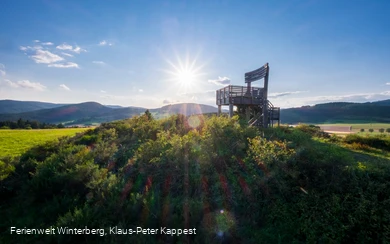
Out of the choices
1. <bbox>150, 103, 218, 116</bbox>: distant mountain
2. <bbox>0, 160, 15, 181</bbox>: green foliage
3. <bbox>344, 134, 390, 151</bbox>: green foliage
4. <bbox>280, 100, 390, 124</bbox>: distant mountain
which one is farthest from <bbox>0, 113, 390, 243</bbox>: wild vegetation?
<bbox>280, 100, 390, 124</bbox>: distant mountain

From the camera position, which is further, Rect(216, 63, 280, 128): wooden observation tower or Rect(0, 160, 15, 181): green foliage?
Rect(216, 63, 280, 128): wooden observation tower

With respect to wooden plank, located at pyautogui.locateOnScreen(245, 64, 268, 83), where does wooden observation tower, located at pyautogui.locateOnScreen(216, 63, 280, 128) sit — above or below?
below

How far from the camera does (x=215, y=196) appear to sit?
5.51 metres

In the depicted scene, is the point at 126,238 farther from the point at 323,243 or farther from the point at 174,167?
the point at 323,243

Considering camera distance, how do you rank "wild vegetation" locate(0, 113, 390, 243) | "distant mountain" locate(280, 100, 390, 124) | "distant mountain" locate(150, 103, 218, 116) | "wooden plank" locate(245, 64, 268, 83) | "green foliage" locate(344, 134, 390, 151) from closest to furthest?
"wild vegetation" locate(0, 113, 390, 243), "green foliage" locate(344, 134, 390, 151), "wooden plank" locate(245, 64, 268, 83), "distant mountain" locate(150, 103, 218, 116), "distant mountain" locate(280, 100, 390, 124)

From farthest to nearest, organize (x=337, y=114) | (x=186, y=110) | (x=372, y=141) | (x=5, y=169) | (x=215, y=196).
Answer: (x=337, y=114) → (x=186, y=110) → (x=372, y=141) → (x=5, y=169) → (x=215, y=196)

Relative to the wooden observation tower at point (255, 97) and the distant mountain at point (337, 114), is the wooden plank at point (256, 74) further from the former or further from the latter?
the distant mountain at point (337, 114)

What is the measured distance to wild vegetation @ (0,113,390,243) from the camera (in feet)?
14.5

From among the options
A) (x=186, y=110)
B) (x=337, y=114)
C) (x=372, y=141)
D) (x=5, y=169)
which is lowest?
(x=5, y=169)

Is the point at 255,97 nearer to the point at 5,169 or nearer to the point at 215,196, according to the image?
the point at 215,196

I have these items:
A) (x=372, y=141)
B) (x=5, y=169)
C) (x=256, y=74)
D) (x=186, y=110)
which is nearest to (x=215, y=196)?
(x=5, y=169)

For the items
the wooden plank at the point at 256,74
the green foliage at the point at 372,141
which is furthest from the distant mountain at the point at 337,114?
the wooden plank at the point at 256,74

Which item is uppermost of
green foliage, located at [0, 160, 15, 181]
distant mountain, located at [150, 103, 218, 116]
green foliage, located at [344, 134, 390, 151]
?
distant mountain, located at [150, 103, 218, 116]

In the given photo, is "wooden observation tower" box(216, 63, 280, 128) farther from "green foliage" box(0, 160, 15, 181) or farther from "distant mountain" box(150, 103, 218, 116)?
"green foliage" box(0, 160, 15, 181)
